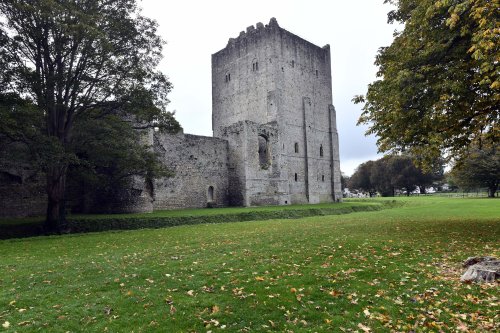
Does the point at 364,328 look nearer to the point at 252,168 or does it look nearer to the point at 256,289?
the point at 256,289

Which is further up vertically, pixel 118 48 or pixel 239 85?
pixel 239 85

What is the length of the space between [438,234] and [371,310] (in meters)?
8.51

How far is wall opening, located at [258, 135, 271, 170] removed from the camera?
38.0m

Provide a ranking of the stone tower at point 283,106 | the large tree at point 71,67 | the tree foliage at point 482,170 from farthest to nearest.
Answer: the tree foliage at point 482,170
the stone tower at point 283,106
the large tree at point 71,67

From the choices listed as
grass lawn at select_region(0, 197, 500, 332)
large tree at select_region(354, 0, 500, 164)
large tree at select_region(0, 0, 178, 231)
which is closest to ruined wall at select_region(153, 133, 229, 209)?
large tree at select_region(0, 0, 178, 231)

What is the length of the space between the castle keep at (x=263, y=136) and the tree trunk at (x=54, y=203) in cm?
1111

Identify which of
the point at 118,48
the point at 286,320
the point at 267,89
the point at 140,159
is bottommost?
the point at 286,320

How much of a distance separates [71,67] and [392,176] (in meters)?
70.8

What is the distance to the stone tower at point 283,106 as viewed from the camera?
39594 millimetres

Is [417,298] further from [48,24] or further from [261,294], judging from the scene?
[48,24]

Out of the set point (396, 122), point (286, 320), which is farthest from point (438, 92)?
point (286, 320)

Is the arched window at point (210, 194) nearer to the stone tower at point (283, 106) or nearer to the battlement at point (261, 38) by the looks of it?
the stone tower at point (283, 106)

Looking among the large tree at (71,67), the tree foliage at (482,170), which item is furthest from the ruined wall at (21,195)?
the tree foliage at (482,170)

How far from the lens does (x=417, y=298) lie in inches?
240
